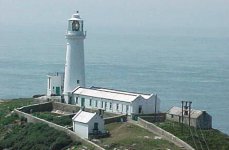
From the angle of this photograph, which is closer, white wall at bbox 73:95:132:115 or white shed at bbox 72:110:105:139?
white shed at bbox 72:110:105:139

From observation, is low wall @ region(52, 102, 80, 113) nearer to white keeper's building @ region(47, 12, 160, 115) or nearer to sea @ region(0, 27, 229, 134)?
white keeper's building @ region(47, 12, 160, 115)

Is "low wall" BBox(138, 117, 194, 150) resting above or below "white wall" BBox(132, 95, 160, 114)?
below

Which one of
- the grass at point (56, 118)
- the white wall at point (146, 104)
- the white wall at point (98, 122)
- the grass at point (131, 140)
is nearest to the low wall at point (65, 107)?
the grass at point (56, 118)

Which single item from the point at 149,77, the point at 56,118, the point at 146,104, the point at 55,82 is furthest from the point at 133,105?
the point at 149,77

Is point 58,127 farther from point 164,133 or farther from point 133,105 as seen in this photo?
point 164,133

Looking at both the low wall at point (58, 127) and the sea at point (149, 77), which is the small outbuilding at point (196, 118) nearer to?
the low wall at point (58, 127)

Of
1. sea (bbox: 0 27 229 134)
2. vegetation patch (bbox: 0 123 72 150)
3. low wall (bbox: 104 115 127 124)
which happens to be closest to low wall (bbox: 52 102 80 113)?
vegetation patch (bbox: 0 123 72 150)

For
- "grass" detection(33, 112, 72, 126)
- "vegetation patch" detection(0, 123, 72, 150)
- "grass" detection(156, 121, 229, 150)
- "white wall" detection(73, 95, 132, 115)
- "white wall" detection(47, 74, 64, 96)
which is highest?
"white wall" detection(47, 74, 64, 96)
